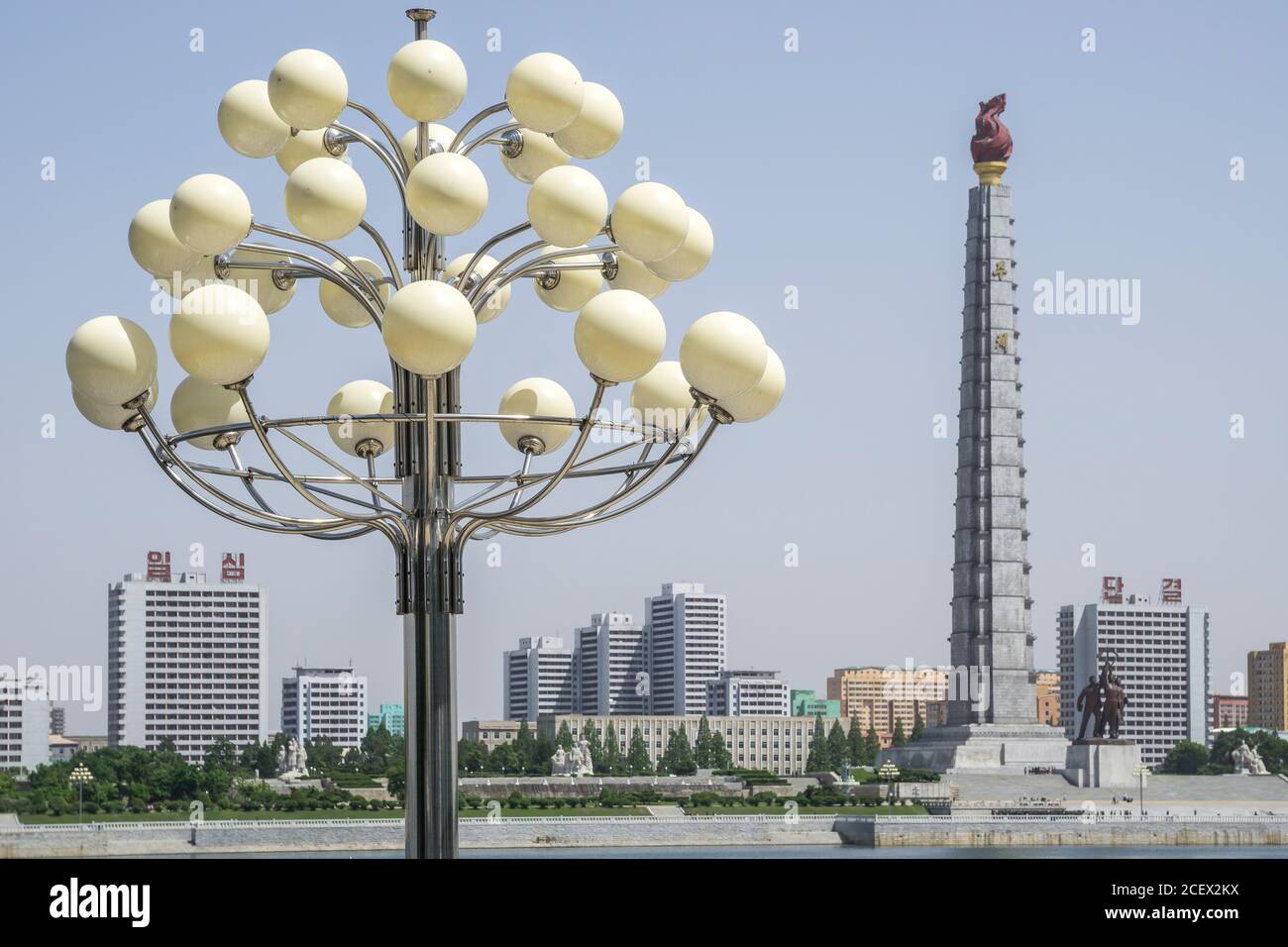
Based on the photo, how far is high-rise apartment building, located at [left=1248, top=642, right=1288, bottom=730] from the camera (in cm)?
10956

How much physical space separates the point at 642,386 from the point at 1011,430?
55123mm

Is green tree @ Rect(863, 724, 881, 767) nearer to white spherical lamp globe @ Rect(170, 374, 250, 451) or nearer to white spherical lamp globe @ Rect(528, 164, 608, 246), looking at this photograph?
white spherical lamp globe @ Rect(170, 374, 250, 451)

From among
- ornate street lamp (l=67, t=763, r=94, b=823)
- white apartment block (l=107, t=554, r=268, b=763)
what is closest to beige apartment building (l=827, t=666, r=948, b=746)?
white apartment block (l=107, t=554, r=268, b=763)

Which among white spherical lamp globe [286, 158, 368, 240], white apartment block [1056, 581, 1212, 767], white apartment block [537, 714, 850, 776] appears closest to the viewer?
white spherical lamp globe [286, 158, 368, 240]

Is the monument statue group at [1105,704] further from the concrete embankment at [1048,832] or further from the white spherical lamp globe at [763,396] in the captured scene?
the white spherical lamp globe at [763,396]

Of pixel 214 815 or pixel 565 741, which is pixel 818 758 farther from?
pixel 214 815

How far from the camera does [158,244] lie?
5.07 m

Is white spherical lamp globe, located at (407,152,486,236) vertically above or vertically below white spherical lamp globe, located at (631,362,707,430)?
above

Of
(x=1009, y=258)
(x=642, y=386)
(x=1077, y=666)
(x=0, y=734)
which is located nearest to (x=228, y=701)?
(x=0, y=734)

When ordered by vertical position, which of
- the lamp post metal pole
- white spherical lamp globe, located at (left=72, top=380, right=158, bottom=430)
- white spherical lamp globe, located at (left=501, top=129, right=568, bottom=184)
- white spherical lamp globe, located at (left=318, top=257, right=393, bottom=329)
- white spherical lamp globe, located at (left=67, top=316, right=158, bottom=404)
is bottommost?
the lamp post metal pole

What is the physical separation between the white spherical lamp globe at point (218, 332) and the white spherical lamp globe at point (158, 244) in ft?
1.32

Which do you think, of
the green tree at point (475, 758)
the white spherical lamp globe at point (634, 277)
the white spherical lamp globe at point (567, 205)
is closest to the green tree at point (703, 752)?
the green tree at point (475, 758)

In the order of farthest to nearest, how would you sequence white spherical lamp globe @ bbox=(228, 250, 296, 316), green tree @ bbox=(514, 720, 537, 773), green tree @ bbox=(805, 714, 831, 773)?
green tree @ bbox=(805, 714, 831, 773)
green tree @ bbox=(514, 720, 537, 773)
white spherical lamp globe @ bbox=(228, 250, 296, 316)

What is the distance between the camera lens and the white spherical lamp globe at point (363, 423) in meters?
5.79
